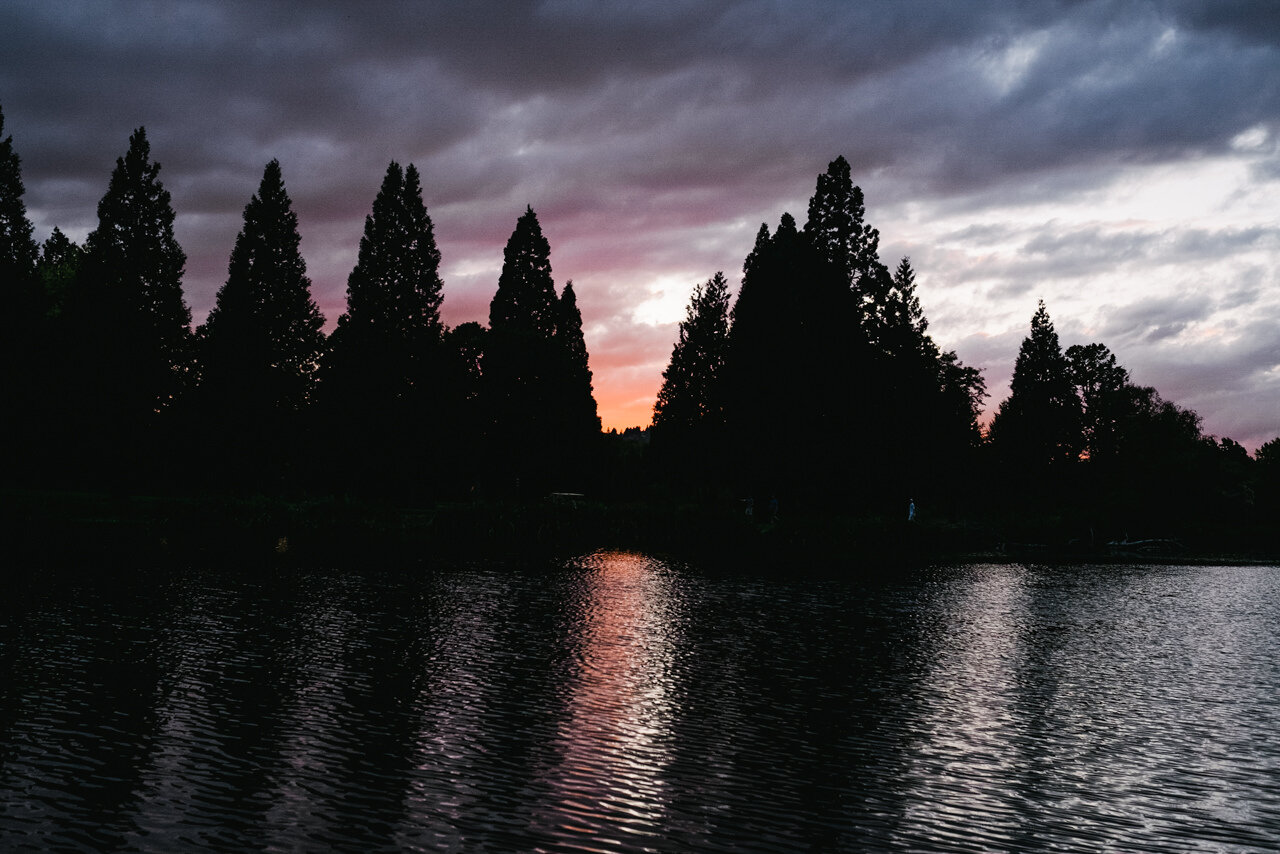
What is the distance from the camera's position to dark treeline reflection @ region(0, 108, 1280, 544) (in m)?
71.8

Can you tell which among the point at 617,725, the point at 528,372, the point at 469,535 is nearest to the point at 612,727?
the point at 617,725

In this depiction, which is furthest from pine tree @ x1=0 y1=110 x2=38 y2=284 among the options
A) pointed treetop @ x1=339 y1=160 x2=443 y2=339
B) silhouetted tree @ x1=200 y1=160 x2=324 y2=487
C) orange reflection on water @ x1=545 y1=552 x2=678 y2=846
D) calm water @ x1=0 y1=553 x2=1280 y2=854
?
orange reflection on water @ x1=545 y1=552 x2=678 y2=846

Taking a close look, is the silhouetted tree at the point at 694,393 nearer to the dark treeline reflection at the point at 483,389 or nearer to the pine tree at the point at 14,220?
the dark treeline reflection at the point at 483,389

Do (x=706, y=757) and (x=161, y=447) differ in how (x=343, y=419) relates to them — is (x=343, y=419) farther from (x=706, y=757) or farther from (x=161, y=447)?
(x=706, y=757)

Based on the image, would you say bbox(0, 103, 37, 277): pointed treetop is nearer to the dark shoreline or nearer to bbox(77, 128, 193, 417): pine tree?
bbox(77, 128, 193, 417): pine tree

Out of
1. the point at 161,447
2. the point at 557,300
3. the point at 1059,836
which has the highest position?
the point at 557,300

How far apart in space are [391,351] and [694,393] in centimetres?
3170

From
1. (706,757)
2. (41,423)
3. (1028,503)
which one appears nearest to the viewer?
(706,757)

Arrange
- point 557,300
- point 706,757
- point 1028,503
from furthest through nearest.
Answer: point 1028,503, point 557,300, point 706,757

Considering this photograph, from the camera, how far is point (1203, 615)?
3862 cm

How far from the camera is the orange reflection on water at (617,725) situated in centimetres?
1359

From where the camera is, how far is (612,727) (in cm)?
1859

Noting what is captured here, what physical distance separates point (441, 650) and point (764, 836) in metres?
15.2

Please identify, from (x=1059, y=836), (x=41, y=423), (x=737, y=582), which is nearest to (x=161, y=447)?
(x=41, y=423)
